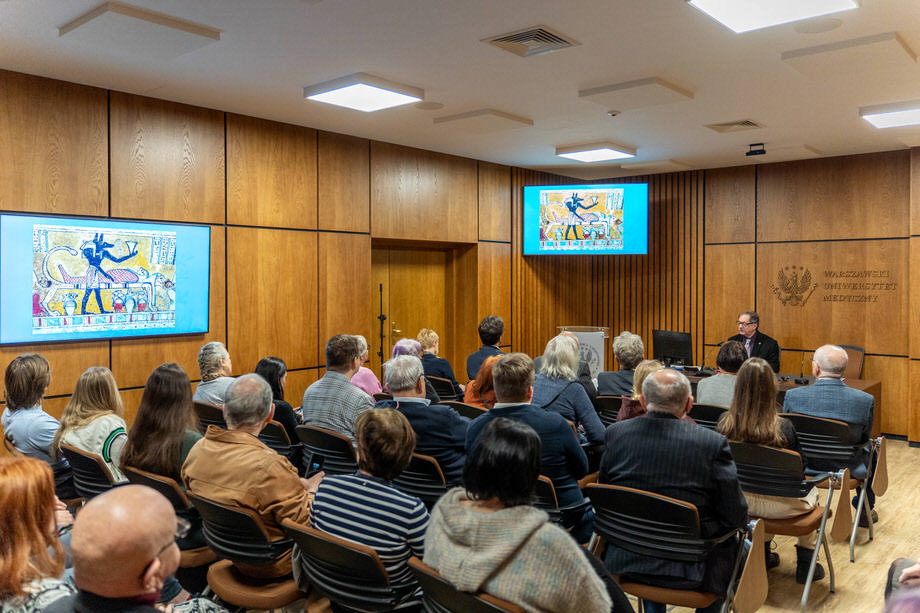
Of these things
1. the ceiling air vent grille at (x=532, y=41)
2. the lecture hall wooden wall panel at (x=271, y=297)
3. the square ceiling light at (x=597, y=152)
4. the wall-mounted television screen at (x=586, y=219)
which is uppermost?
the square ceiling light at (x=597, y=152)

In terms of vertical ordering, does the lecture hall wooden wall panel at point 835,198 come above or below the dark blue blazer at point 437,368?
above

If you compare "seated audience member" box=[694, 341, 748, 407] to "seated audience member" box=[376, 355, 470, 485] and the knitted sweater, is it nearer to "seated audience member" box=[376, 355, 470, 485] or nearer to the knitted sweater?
"seated audience member" box=[376, 355, 470, 485]

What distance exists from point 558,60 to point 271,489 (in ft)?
12.1

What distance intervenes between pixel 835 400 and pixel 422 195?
5428 mm

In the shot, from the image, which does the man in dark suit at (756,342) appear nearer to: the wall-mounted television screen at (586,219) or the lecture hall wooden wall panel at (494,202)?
the wall-mounted television screen at (586,219)

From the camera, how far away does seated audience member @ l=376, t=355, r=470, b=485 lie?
3.43 meters

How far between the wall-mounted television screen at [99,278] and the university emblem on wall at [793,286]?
23.8 ft

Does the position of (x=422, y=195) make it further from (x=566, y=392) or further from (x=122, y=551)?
(x=122, y=551)

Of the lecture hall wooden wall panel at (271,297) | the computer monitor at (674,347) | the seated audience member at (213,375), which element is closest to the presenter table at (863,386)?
the computer monitor at (674,347)

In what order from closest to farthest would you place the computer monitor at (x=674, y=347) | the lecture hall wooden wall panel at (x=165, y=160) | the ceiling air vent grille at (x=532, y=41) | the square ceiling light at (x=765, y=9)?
the square ceiling light at (x=765, y=9), the ceiling air vent grille at (x=532, y=41), the lecture hall wooden wall panel at (x=165, y=160), the computer monitor at (x=674, y=347)

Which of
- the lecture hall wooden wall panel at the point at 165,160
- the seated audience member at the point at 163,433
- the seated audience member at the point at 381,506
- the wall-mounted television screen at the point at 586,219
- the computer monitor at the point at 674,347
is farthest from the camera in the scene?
the wall-mounted television screen at the point at 586,219

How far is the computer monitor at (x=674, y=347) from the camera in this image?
776cm

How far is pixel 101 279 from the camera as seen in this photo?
18.5 feet

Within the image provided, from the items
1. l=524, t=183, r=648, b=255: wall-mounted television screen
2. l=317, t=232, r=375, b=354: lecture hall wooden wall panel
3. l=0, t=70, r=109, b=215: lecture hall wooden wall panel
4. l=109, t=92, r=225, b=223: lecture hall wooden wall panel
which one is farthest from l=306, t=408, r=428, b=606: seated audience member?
l=524, t=183, r=648, b=255: wall-mounted television screen
